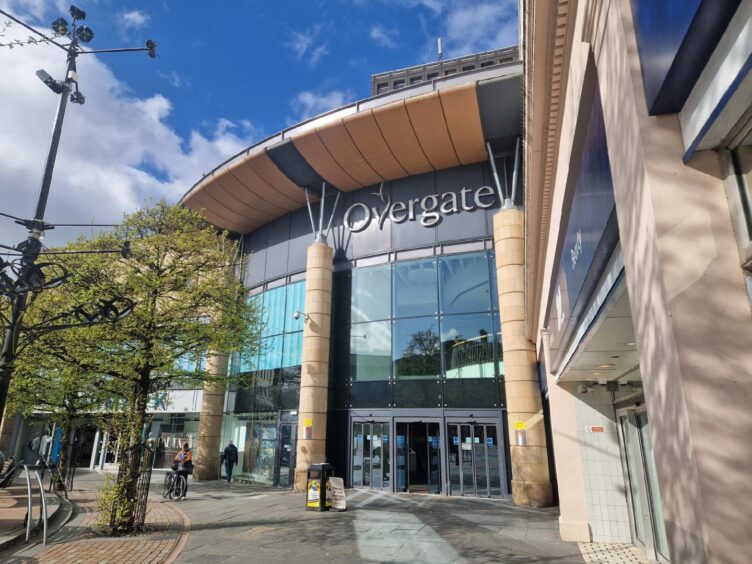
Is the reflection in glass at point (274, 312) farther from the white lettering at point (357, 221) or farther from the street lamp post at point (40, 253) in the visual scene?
the street lamp post at point (40, 253)

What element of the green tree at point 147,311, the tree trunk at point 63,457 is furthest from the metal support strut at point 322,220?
the tree trunk at point 63,457

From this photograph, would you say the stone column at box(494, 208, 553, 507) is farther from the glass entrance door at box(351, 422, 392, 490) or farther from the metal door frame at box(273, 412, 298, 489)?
the metal door frame at box(273, 412, 298, 489)

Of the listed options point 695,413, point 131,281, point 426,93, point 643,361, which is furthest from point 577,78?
point 426,93

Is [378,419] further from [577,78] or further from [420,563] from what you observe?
[577,78]

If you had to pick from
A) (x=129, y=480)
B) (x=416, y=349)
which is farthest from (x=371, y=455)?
(x=129, y=480)

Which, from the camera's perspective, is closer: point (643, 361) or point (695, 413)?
point (695, 413)

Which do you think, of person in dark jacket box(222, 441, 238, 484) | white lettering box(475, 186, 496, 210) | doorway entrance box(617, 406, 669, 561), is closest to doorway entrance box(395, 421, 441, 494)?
person in dark jacket box(222, 441, 238, 484)

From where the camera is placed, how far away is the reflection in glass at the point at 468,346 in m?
17.8

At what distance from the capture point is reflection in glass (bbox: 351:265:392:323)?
20.2 metres

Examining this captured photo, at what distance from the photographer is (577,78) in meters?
3.97

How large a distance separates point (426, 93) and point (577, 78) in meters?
14.4

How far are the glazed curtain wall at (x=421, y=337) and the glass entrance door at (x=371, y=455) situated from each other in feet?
3.11

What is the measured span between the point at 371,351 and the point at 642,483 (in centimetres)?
1237

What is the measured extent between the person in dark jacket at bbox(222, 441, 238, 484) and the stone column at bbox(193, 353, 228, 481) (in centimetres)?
71
